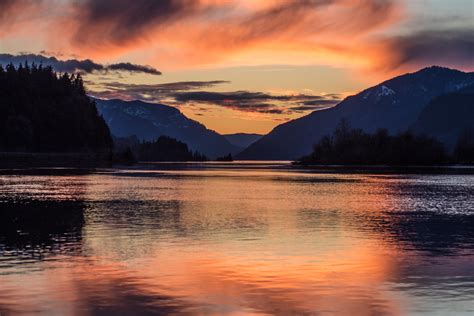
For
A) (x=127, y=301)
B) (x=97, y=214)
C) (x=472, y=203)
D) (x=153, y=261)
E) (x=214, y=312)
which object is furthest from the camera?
(x=472, y=203)

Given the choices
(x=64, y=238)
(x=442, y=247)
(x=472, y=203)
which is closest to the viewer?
(x=442, y=247)

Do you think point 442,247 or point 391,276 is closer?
point 391,276

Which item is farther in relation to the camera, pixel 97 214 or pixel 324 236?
pixel 97 214

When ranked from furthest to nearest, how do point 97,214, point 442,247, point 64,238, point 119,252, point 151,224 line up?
1. point 97,214
2. point 151,224
3. point 64,238
4. point 442,247
5. point 119,252

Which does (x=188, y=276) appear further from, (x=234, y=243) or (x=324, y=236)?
(x=324, y=236)

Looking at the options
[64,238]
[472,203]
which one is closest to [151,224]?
[64,238]

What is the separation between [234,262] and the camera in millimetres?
30641

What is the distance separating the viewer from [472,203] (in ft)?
237

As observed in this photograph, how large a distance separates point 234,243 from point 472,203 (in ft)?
142

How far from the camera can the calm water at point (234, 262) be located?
2205 centimetres

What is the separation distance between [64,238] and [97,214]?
16030mm

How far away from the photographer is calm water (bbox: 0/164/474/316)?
2205 cm

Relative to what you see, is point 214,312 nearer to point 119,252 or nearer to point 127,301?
point 127,301

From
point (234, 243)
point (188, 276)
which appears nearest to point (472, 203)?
point (234, 243)
